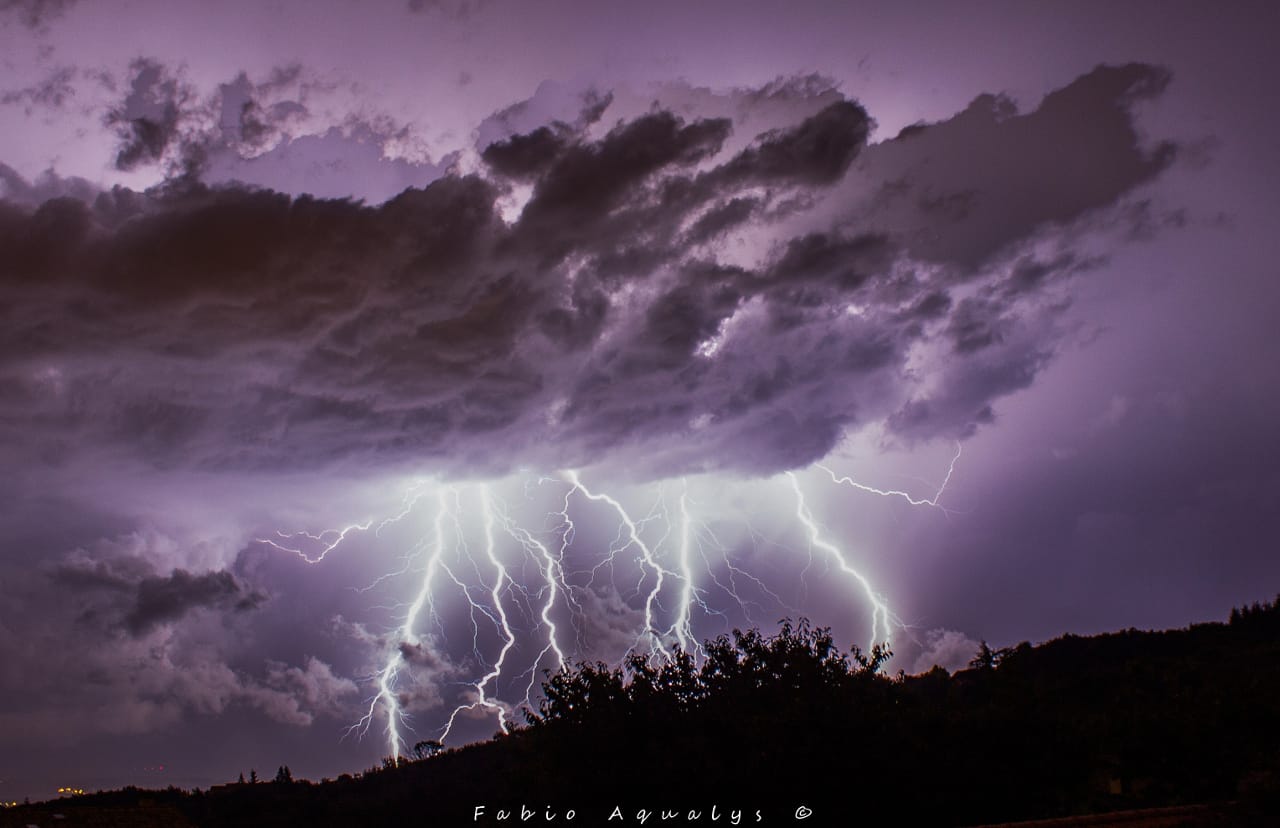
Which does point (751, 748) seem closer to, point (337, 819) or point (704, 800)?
point (704, 800)

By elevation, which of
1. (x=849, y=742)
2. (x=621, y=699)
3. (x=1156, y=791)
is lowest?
(x=1156, y=791)

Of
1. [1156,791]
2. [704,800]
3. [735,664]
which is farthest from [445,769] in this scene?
[1156,791]

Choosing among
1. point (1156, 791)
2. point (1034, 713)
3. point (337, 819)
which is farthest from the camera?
point (337, 819)

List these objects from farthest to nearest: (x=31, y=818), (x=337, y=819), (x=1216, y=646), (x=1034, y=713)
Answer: (x=337, y=819), (x=1216, y=646), (x=31, y=818), (x=1034, y=713)

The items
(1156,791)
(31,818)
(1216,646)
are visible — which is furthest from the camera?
(1216,646)

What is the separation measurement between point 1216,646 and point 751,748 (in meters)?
27.9

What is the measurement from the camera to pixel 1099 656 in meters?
41.1

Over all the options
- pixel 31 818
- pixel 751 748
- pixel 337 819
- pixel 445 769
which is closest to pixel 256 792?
pixel 445 769

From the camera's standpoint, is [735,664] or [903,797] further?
[735,664]

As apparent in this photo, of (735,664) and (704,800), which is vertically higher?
(735,664)

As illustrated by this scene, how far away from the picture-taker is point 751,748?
18438 mm

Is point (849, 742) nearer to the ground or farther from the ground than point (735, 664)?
nearer to the ground

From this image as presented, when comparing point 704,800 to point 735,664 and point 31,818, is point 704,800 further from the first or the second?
point 31,818

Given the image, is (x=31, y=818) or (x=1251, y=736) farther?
(x=31, y=818)
